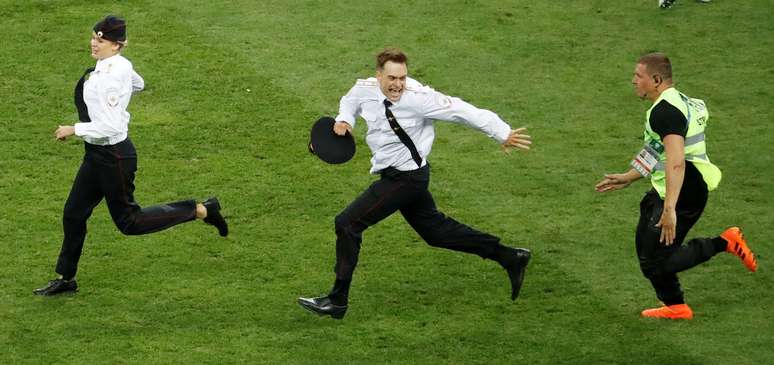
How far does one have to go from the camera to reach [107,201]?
10320mm

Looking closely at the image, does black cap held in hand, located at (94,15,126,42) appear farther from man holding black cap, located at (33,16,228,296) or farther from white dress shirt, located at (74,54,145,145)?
white dress shirt, located at (74,54,145,145)

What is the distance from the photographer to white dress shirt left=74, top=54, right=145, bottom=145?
9922 mm

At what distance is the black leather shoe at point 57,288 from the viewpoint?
34.3ft

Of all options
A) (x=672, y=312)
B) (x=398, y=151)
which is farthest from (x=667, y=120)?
(x=398, y=151)

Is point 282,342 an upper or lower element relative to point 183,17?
lower

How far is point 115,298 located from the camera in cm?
1045

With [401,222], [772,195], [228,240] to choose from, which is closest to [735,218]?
[772,195]

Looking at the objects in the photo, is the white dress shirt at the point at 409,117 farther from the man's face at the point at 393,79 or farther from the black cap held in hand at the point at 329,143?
the black cap held in hand at the point at 329,143

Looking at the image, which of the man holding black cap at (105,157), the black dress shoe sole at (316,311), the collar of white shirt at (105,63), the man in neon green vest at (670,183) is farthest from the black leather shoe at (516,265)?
the collar of white shirt at (105,63)

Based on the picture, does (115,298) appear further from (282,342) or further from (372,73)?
(372,73)

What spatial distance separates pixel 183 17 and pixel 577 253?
647 centimetres

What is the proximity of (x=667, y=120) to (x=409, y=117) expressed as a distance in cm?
175

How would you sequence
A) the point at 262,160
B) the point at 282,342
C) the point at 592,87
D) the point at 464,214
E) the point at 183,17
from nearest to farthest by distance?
the point at 282,342
the point at 464,214
the point at 262,160
the point at 592,87
the point at 183,17

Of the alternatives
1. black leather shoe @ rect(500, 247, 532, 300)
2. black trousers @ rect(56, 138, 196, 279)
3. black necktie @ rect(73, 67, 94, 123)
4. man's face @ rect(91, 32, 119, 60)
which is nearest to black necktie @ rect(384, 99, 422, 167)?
black leather shoe @ rect(500, 247, 532, 300)
